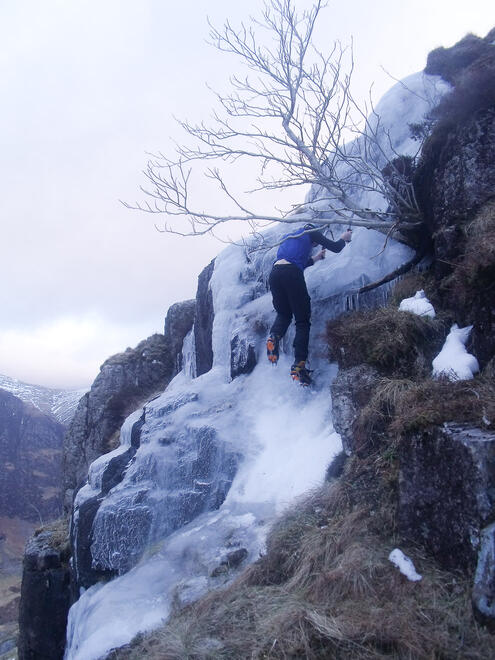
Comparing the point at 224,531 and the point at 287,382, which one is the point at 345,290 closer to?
the point at 287,382

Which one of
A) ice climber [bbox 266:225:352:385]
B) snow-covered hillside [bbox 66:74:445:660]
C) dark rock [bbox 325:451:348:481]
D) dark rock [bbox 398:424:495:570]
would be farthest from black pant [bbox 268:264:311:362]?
dark rock [bbox 398:424:495:570]

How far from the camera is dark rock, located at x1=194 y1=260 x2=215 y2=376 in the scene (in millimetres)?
11289

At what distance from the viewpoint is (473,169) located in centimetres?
689

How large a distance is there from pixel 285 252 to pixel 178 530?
13.8 feet

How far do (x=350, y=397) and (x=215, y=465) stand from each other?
8.02 feet

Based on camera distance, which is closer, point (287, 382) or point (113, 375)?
point (287, 382)

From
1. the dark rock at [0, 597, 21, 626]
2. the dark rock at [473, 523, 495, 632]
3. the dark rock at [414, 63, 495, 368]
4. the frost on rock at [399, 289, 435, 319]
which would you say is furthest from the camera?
the dark rock at [0, 597, 21, 626]

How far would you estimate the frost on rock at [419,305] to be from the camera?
255 inches

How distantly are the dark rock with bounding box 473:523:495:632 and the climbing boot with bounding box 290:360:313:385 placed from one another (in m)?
3.91

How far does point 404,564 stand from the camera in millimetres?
3977

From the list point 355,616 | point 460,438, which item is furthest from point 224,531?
A: point 460,438

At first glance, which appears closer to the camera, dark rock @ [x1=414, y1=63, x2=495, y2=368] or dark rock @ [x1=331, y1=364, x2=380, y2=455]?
dark rock @ [x1=331, y1=364, x2=380, y2=455]

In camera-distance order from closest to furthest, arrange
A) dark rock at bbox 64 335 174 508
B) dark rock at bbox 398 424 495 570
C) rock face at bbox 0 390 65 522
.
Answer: dark rock at bbox 398 424 495 570 → dark rock at bbox 64 335 174 508 → rock face at bbox 0 390 65 522

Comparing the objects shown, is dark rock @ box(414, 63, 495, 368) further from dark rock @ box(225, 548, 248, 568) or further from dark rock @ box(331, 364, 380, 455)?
dark rock @ box(225, 548, 248, 568)
